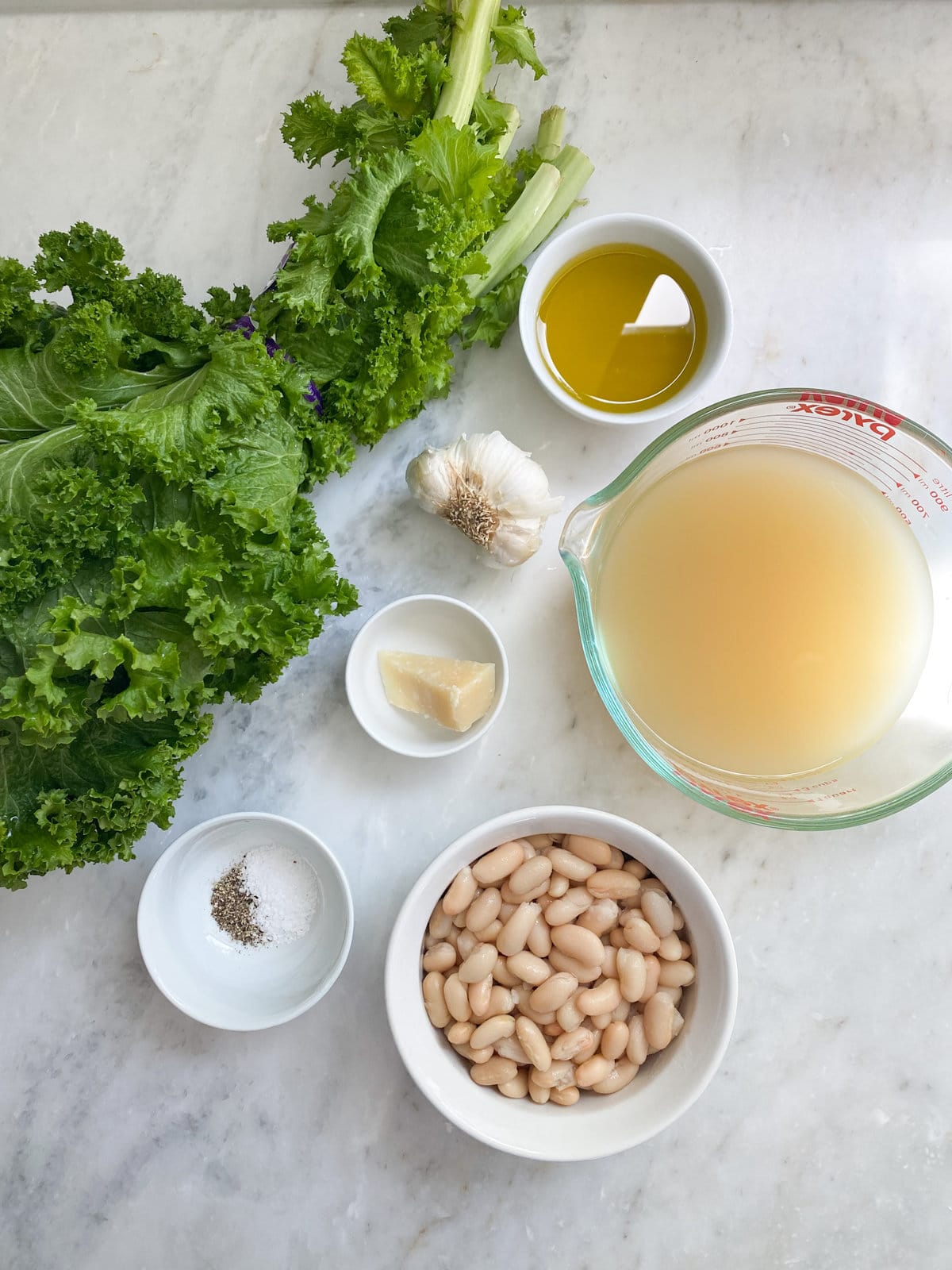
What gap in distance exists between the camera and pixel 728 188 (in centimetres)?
135

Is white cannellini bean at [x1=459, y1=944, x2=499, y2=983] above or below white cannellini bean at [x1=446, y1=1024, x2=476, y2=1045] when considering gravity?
above

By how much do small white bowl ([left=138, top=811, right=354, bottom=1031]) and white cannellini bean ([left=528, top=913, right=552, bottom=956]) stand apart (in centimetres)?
25

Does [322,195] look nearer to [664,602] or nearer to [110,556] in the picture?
[110,556]

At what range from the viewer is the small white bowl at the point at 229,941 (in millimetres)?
1212

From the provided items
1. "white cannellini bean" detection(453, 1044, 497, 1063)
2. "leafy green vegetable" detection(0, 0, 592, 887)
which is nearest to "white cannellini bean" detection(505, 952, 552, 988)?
"white cannellini bean" detection(453, 1044, 497, 1063)

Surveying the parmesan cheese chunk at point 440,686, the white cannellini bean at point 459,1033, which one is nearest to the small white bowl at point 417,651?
the parmesan cheese chunk at point 440,686

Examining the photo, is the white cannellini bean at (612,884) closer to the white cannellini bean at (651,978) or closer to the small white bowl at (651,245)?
the white cannellini bean at (651,978)

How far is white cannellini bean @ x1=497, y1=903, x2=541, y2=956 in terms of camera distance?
120 centimetres

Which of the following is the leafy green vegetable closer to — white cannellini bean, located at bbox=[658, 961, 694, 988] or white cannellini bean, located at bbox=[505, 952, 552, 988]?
white cannellini bean, located at bbox=[505, 952, 552, 988]

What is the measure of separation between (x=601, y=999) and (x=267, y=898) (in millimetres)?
483

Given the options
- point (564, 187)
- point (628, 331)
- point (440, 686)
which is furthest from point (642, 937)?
point (564, 187)

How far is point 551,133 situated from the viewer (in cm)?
130

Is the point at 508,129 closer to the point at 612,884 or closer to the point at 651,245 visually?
the point at 651,245

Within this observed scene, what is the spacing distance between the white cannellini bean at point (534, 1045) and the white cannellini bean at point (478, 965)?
3.1 inches
